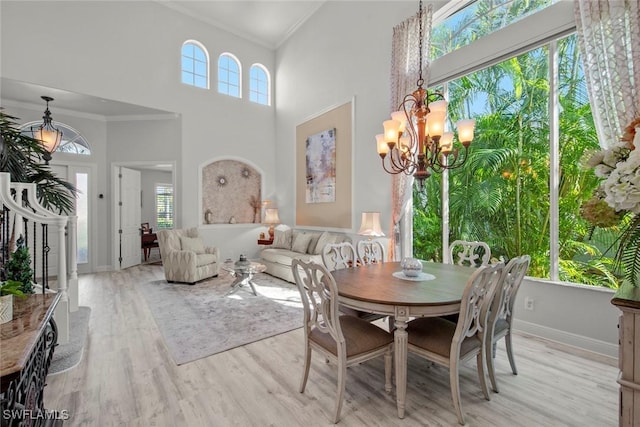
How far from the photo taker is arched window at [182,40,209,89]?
21.0 ft

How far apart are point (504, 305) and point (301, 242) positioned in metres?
4.06

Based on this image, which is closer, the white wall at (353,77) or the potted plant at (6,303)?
the potted plant at (6,303)

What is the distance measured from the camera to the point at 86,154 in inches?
241

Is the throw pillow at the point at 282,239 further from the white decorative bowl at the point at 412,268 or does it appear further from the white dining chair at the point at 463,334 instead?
the white dining chair at the point at 463,334

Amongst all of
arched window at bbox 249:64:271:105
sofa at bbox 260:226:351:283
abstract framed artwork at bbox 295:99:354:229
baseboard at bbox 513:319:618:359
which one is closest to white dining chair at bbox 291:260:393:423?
baseboard at bbox 513:319:618:359

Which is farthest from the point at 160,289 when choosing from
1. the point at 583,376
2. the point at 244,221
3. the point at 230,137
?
the point at 583,376

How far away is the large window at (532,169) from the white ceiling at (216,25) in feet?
13.9

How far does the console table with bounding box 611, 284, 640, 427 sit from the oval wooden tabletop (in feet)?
2.48

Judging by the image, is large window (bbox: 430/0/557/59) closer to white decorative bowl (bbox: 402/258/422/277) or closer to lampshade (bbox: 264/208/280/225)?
white decorative bowl (bbox: 402/258/422/277)

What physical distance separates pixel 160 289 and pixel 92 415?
3192 millimetres

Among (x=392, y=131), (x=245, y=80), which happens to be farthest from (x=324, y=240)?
(x=245, y=80)

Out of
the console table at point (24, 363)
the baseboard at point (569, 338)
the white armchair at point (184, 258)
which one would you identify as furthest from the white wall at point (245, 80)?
the console table at point (24, 363)

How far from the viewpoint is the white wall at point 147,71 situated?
188 inches

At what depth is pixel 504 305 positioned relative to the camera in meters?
2.12
